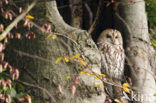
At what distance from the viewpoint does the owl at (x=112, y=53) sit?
4.22 metres

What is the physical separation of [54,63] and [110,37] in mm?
1795

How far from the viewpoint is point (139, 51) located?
3990 millimetres

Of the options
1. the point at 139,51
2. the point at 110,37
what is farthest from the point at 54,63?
the point at 110,37

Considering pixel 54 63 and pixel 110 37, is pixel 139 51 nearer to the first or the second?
pixel 110 37

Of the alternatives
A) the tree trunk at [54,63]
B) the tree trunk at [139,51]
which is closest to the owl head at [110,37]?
the tree trunk at [139,51]

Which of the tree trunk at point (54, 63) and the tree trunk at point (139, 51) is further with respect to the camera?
the tree trunk at point (139, 51)

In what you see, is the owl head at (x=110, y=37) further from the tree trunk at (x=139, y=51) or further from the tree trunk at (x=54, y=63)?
the tree trunk at (x=54, y=63)

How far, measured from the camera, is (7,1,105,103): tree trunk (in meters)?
2.90

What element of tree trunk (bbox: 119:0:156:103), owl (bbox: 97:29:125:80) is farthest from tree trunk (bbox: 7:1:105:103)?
owl (bbox: 97:29:125:80)

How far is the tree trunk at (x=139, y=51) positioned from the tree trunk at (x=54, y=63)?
110 cm

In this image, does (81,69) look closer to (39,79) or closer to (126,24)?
(39,79)

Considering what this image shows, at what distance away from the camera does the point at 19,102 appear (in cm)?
261

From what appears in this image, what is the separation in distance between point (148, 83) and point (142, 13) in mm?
1059

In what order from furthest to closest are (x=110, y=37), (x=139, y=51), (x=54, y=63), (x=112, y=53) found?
1. (x=110, y=37)
2. (x=112, y=53)
3. (x=139, y=51)
4. (x=54, y=63)
